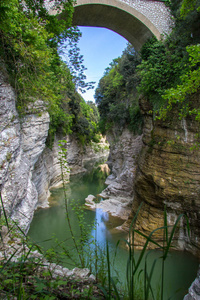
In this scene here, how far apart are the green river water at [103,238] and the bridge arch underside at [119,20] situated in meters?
9.08

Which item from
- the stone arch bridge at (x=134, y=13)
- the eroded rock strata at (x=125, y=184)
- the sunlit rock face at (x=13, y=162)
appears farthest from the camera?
the eroded rock strata at (x=125, y=184)

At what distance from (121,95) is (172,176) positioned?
8.74 meters

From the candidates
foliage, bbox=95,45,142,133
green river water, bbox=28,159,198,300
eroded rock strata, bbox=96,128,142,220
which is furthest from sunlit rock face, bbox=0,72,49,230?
foliage, bbox=95,45,142,133

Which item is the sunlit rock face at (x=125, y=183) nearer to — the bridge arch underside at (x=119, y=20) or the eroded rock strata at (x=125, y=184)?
the eroded rock strata at (x=125, y=184)

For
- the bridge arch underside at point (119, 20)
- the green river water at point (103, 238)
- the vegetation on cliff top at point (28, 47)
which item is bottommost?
the green river water at point (103, 238)

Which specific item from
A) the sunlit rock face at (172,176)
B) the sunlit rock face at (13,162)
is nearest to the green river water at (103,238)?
the sunlit rock face at (172,176)

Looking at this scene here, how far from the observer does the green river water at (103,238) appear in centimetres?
494

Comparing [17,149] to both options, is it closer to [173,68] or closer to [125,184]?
[173,68]

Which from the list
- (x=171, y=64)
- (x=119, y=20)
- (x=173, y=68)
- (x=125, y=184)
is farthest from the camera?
(x=125, y=184)

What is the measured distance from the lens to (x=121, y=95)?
13180mm

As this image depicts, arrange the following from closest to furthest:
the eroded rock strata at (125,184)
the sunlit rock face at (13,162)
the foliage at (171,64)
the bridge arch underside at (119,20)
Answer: the sunlit rock face at (13,162), the foliage at (171,64), the bridge arch underside at (119,20), the eroded rock strata at (125,184)

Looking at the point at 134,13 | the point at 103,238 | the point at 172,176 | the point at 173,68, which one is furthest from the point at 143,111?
the point at 134,13

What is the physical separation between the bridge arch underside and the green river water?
9.08 meters

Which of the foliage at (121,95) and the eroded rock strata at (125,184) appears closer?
the eroded rock strata at (125,184)
